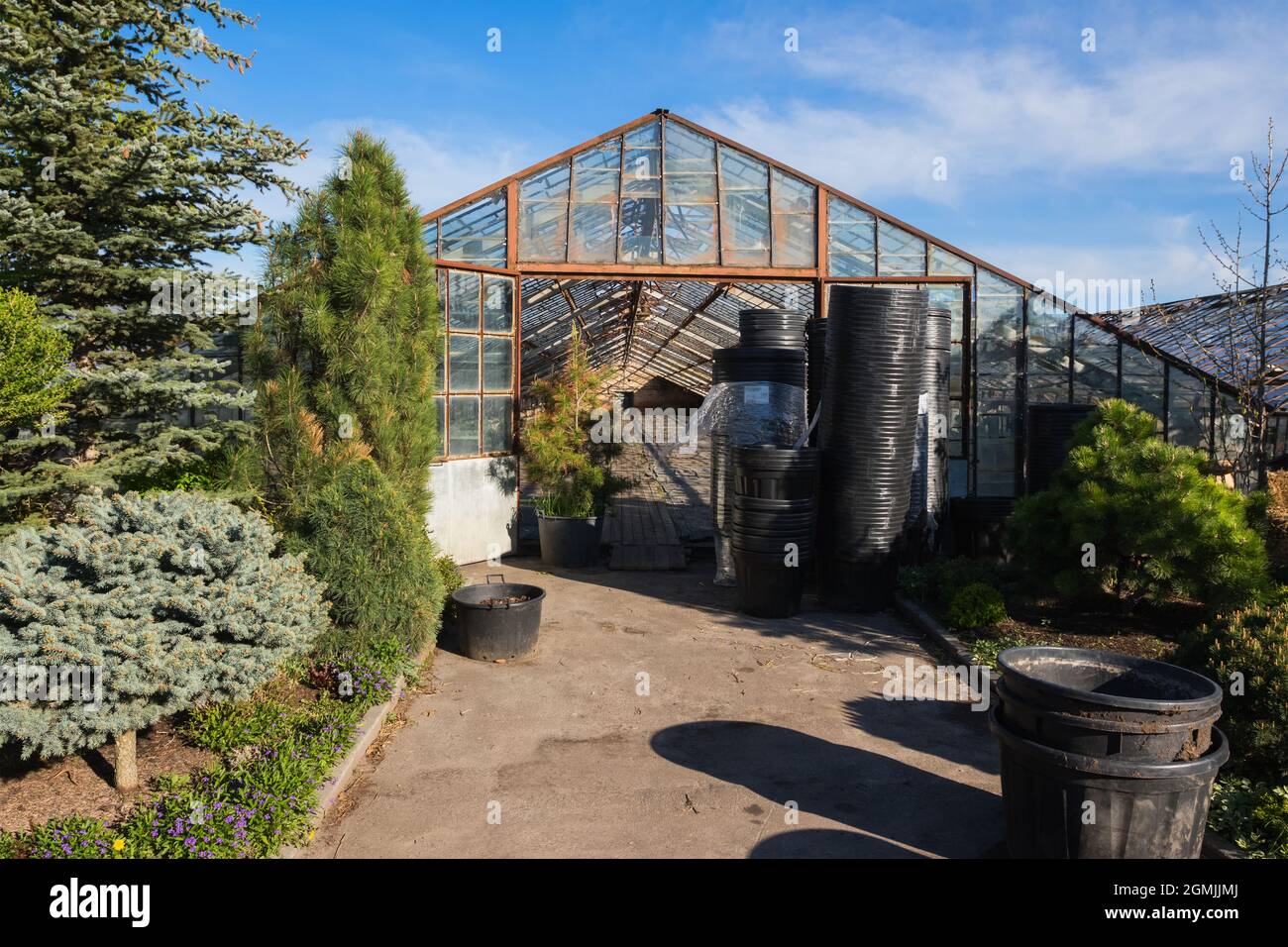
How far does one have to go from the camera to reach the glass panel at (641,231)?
10.0m

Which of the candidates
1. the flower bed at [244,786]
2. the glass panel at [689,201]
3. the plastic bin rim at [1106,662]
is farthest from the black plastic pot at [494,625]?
the glass panel at [689,201]

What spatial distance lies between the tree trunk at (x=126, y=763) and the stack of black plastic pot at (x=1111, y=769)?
3839 millimetres

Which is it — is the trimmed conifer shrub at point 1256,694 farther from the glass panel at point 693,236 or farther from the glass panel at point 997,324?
the glass panel at point 693,236

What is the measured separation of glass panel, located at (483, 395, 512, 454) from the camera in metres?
9.94

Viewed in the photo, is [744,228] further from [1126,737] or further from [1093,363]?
[1126,737]

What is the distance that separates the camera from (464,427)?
9586mm

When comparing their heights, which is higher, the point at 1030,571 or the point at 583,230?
the point at 583,230

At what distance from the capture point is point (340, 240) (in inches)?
258

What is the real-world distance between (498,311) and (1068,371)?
6.80 m

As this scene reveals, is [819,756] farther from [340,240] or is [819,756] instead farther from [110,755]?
[340,240]

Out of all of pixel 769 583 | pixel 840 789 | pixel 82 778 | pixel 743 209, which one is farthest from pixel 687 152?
pixel 82 778

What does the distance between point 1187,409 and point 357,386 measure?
9310 millimetres
